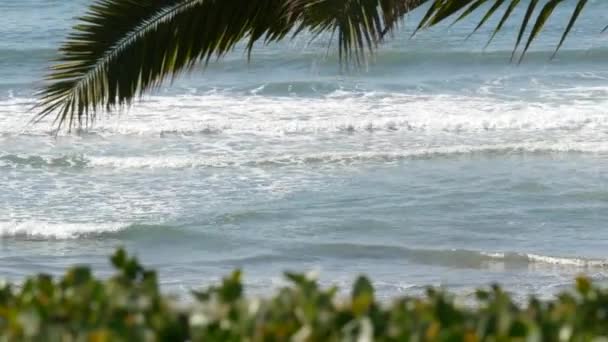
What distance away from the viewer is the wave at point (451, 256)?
1002 cm

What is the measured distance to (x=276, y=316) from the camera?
2795 millimetres

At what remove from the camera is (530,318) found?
9.32 ft

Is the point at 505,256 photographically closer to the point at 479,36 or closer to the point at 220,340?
the point at 220,340

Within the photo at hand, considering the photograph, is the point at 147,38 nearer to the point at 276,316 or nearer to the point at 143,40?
the point at 143,40

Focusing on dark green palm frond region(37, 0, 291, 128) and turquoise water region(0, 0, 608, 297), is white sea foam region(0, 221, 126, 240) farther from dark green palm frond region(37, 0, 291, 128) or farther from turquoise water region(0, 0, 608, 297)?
dark green palm frond region(37, 0, 291, 128)

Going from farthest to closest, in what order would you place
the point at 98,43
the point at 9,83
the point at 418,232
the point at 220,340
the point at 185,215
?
the point at 9,83 → the point at 185,215 → the point at 418,232 → the point at 98,43 → the point at 220,340

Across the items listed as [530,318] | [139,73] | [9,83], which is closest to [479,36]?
[9,83]

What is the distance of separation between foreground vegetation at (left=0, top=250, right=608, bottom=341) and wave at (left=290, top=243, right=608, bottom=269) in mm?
6934

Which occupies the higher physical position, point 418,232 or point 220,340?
point 220,340

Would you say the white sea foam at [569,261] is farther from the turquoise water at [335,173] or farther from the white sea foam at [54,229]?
the white sea foam at [54,229]

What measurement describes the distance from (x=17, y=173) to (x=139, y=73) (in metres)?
9.29

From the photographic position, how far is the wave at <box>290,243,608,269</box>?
10023mm

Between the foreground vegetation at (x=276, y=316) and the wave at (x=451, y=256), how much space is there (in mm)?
6934

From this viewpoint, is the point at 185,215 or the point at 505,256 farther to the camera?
the point at 185,215
